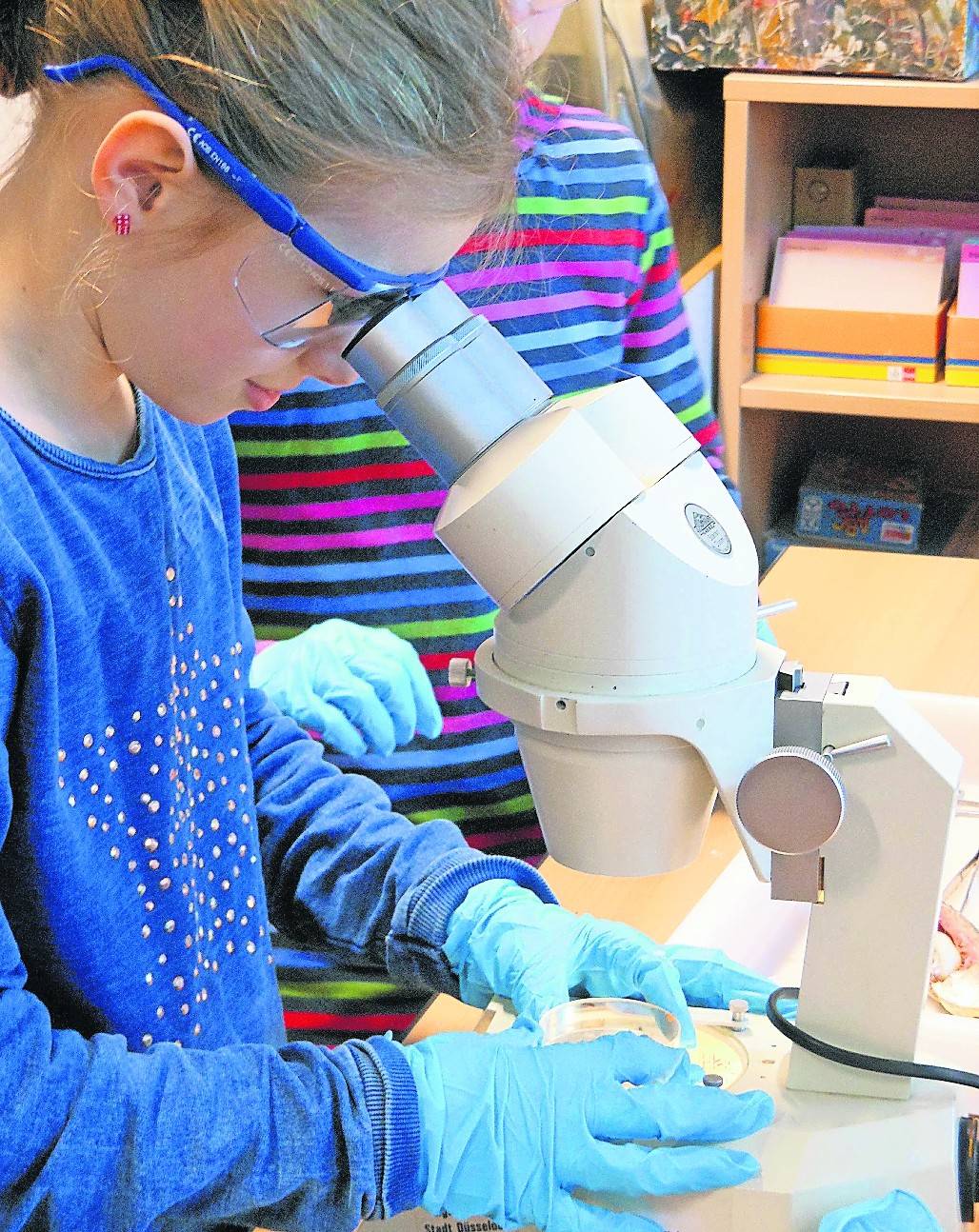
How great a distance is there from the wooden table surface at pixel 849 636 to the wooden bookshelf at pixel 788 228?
74 centimetres

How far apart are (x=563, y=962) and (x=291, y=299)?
502 mm

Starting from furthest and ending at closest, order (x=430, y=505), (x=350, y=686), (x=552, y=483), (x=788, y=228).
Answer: (x=788, y=228)
(x=430, y=505)
(x=350, y=686)
(x=552, y=483)

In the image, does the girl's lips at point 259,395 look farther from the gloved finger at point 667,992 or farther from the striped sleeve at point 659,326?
the striped sleeve at point 659,326

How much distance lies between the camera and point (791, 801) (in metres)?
0.80

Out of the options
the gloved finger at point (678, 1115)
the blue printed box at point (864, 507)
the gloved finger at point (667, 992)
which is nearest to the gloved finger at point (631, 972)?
the gloved finger at point (667, 992)

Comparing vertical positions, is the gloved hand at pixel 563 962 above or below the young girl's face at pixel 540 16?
below

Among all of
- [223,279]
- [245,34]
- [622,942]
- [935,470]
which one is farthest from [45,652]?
[935,470]

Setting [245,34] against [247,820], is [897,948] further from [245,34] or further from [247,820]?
[245,34]

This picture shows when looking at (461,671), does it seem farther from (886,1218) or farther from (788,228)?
(788,228)

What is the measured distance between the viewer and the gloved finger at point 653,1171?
823 mm

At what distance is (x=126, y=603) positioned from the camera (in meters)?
0.89

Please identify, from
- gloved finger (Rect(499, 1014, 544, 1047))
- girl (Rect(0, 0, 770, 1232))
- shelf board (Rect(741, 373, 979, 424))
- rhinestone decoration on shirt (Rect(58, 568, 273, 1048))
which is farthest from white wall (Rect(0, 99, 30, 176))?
shelf board (Rect(741, 373, 979, 424))

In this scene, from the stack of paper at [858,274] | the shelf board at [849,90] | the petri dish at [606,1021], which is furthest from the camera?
the stack of paper at [858,274]

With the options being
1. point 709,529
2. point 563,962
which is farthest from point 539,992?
point 709,529
